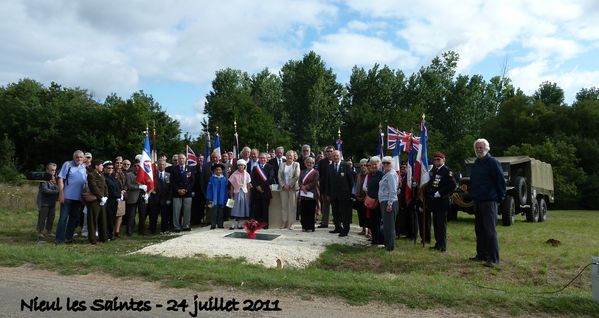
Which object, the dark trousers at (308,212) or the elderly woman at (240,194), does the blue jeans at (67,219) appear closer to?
the elderly woman at (240,194)

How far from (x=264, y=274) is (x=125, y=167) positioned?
7021mm

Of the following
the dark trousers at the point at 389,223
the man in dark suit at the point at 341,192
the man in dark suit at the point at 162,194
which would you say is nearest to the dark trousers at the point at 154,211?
the man in dark suit at the point at 162,194

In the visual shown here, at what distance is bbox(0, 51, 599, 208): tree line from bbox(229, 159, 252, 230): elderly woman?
30.6 meters

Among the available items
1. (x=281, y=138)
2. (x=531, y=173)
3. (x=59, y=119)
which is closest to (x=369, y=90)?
(x=281, y=138)

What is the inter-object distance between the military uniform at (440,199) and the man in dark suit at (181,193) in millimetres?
6053

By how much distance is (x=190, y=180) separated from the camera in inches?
519

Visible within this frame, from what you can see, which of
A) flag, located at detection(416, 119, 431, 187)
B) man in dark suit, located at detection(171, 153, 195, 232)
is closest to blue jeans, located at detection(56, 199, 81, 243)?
man in dark suit, located at detection(171, 153, 195, 232)

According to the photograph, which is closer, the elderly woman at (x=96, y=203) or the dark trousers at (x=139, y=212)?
the elderly woman at (x=96, y=203)

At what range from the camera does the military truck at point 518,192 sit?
16.4 metres

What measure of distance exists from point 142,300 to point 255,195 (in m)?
7.13

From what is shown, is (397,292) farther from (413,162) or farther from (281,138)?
(281,138)

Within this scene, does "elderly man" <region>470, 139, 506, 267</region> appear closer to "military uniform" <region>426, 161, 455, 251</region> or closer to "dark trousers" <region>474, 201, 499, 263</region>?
"dark trousers" <region>474, 201, 499, 263</region>

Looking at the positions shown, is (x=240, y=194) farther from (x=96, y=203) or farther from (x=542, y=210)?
(x=542, y=210)

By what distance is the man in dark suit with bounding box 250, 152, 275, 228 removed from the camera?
12633 mm
